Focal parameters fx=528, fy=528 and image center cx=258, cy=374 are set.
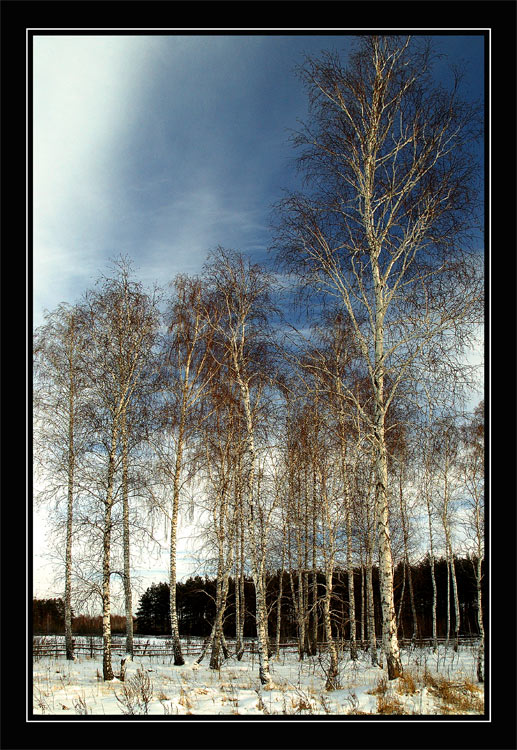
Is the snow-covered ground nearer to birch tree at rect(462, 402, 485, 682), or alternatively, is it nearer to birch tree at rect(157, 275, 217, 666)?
birch tree at rect(157, 275, 217, 666)

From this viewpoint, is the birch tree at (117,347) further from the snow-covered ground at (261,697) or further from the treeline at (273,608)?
the treeline at (273,608)

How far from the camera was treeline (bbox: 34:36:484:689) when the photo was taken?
7.67 metres

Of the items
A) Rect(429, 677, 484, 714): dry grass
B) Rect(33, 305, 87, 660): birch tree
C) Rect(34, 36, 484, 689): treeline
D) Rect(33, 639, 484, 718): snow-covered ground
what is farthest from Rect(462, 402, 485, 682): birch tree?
Rect(33, 305, 87, 660): birch tree

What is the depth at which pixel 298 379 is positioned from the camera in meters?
9.97

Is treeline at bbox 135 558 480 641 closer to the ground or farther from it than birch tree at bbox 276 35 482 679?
closer to the ground

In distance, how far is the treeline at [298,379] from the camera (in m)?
7.67

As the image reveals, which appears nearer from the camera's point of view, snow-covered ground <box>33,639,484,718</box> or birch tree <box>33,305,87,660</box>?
snow-covered ground <box>33,639,484,718</box>

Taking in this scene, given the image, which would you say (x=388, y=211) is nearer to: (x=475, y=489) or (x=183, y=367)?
(x=183, y=367)

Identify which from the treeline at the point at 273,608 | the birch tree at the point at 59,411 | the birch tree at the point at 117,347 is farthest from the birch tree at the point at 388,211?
the treeline at the point at 273,608

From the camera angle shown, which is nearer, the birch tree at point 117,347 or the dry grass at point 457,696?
the dry grass at point 457,696
